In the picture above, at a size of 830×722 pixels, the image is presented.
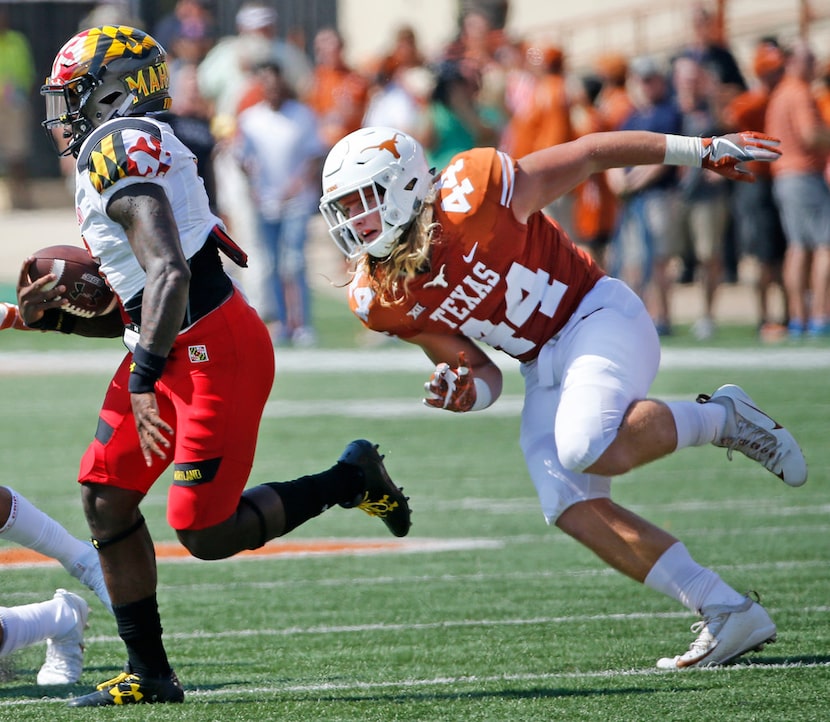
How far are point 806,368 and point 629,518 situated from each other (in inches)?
273

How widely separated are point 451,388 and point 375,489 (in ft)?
1.50

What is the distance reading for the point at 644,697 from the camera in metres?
4.13

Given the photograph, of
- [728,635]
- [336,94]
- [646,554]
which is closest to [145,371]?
[646,554]

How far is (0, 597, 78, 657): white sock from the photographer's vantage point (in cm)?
439

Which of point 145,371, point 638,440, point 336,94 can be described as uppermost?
point 336,94

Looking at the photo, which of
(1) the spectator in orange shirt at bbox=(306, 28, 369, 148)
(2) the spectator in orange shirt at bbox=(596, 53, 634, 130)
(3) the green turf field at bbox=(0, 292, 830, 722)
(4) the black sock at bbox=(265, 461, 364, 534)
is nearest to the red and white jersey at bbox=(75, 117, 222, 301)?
(4) the black sock at bbox=(265, 461, 364, 534)

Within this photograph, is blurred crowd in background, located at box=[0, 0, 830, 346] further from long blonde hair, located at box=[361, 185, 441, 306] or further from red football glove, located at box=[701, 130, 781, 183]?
long blonde hair, located at box=[361, 185, 441, 306]

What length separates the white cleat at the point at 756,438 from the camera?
4.83 metres

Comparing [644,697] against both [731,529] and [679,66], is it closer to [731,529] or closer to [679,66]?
[731,529]

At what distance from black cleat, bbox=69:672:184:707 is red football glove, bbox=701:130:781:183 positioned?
2186 millimetres

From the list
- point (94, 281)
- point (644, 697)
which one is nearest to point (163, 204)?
point (94, 281)

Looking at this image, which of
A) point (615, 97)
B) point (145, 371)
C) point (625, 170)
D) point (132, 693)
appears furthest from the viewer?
point (615, 97)

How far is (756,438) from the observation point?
191 inches

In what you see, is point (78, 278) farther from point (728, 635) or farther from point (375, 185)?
point (728, 635)
